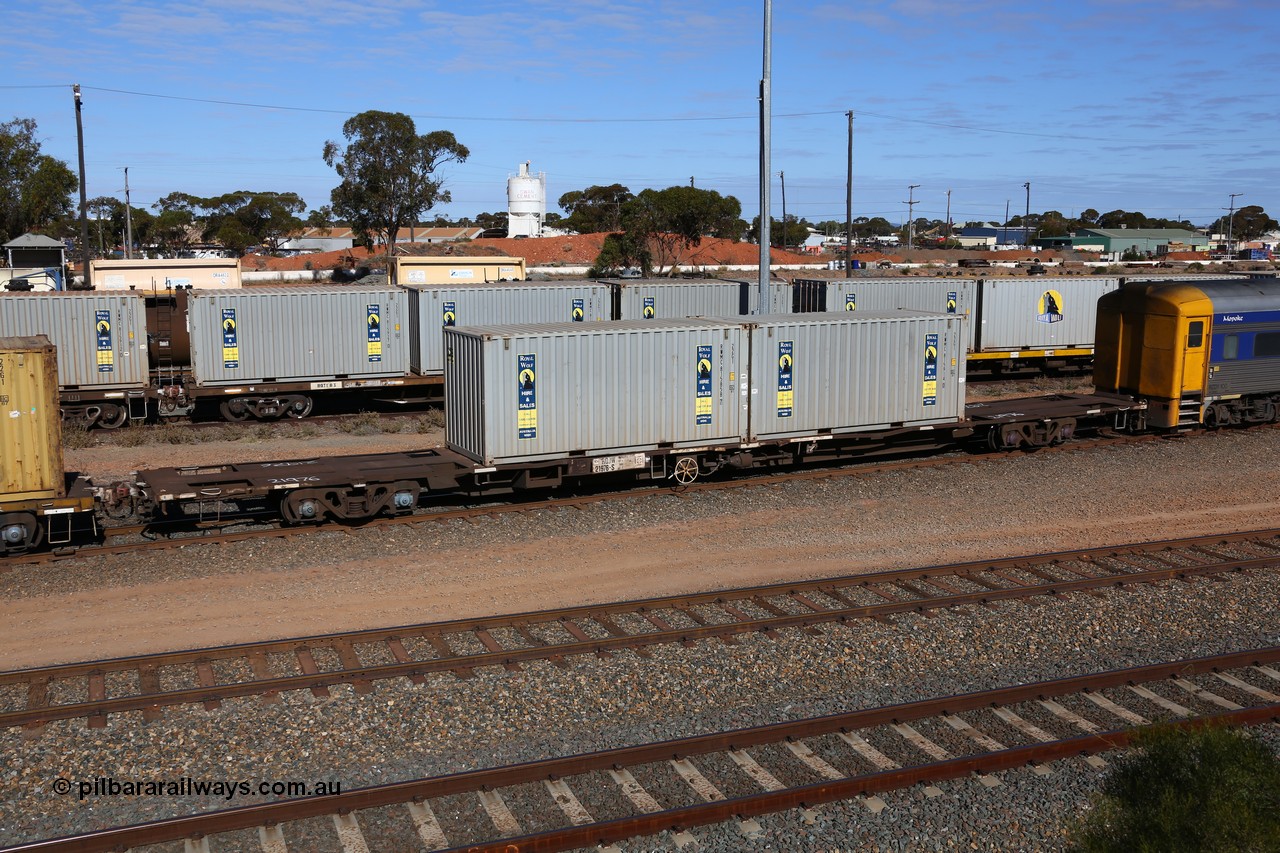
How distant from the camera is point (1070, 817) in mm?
7719

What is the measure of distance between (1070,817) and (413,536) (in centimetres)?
995

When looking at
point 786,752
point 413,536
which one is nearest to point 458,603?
point 413,536

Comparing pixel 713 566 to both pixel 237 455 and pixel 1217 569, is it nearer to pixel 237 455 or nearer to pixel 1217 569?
pixel 1217 569

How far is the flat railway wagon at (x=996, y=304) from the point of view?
3144 centimetres

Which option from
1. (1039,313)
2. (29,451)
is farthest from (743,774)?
(1039,313)

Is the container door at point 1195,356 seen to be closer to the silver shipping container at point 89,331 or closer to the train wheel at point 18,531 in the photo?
the train wheel at point 18,531

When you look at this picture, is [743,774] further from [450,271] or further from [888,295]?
[450,271]

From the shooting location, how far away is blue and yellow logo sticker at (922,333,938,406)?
1978 cm

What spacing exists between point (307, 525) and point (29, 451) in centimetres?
362

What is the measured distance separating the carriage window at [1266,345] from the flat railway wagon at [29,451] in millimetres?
22212

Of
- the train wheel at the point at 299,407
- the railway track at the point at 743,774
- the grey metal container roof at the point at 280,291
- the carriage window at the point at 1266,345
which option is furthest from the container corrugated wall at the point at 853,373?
the train wheel at the point at 299,407

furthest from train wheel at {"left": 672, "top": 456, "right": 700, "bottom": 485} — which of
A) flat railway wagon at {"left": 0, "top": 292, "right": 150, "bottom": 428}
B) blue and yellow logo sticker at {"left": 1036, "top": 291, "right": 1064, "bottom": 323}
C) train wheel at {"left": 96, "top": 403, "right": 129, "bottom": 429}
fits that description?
blue and yellow logo sticker at {"left": 1036, "top": 291, "right": 1064, "bottom": 323}

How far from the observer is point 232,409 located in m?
25.8

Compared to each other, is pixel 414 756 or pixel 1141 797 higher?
pixel 1141 797
